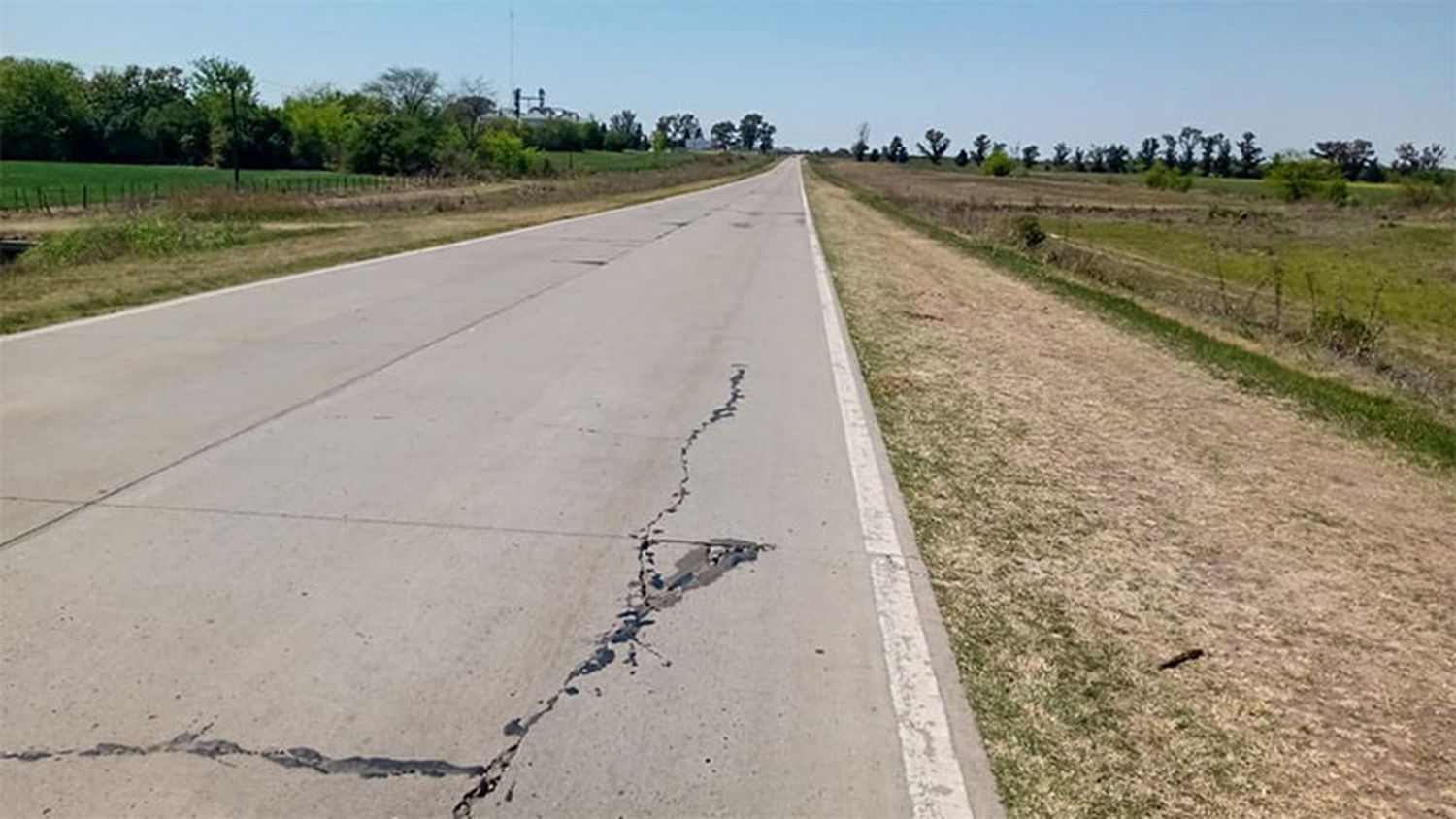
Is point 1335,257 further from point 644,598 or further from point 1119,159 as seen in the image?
point 1119,159

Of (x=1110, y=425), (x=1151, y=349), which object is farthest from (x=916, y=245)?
(x=1110, y=425)

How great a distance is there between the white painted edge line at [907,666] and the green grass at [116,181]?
154 ft

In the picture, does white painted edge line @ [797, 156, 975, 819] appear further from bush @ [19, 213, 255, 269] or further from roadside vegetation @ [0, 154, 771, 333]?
bush @ [19, 213, 255, 269]

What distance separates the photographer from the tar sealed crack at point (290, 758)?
10.1 feet

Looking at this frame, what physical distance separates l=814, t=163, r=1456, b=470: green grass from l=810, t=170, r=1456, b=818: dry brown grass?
0.45 m

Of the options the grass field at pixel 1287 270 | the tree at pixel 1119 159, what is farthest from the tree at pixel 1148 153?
the grass field at pixel 1287 270

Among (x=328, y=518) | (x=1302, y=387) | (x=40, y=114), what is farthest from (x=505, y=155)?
(x=328, y=518)

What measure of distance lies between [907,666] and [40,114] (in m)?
110

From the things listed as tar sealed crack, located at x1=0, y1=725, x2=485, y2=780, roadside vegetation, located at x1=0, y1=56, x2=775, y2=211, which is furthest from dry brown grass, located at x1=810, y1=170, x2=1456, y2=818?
roadside vegetation, located at x1=0, y1=56, x2=775, y2=211

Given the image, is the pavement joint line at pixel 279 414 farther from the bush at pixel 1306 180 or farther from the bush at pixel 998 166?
the bush at pixel 998 166

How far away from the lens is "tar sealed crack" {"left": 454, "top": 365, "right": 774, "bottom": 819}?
3.19 meters

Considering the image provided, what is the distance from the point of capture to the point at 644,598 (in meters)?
4.45

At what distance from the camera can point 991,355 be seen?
37.2ft

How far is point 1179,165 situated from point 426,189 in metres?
130
